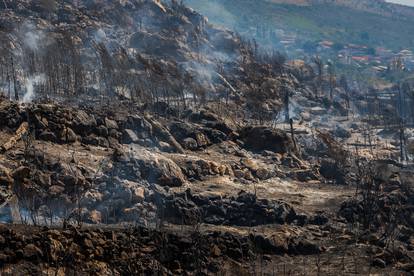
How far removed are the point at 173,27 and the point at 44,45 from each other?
108 feet

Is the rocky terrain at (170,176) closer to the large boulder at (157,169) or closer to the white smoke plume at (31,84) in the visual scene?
the large boulder at (157,169)

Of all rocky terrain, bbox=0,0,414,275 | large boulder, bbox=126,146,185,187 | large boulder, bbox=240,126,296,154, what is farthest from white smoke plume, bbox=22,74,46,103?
large boulder, bbox=240,126,296,154

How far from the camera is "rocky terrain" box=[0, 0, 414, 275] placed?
41.4 m

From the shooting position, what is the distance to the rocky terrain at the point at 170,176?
41406 mm

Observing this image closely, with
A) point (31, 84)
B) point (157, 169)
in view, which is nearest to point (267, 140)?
point (157, 169)

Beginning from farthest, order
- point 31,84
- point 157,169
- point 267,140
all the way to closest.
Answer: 1. point 31,84
2. point 267,140
3. point 157,169

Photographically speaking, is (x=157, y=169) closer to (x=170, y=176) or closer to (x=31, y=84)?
(x=170, y=176)

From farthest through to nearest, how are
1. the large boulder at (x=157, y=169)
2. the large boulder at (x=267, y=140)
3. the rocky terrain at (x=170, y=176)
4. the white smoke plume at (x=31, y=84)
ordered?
the white smoke plume at (x=31, y=84)
the large boulder at (x=267, y=140)
the large boulder at (x=157, y=169)
the rocky terrain at (x=170, y=176)

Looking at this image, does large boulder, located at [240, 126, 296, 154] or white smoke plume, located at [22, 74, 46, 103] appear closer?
large boulder, located at [240, 126, 296, 154]

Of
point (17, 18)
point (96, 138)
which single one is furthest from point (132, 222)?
point (17, 18)

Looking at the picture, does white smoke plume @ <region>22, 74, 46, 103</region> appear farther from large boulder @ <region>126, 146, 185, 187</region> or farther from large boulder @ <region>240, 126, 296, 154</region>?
large boulder @ <region>240, 126, 296, 154</region>

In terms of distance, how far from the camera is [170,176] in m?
56.9

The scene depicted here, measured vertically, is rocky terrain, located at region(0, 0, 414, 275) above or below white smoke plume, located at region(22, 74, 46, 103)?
below

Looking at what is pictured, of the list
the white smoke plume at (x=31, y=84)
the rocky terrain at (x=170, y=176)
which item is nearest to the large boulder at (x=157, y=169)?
the rocky terrain at (x=170, y=176)
